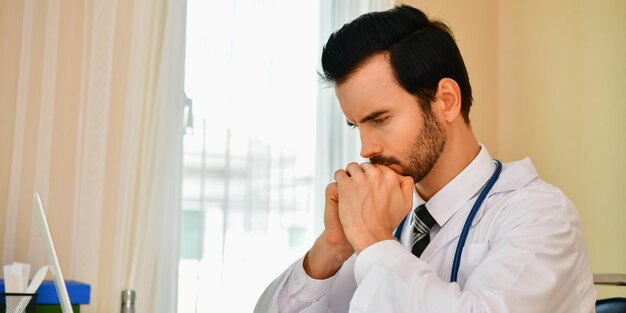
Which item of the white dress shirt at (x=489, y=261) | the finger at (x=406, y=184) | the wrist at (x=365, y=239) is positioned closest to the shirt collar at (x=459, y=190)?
the white dress shirt at (x=489, y=261)

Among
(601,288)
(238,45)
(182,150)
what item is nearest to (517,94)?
(601,288)

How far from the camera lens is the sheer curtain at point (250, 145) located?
2.82 m

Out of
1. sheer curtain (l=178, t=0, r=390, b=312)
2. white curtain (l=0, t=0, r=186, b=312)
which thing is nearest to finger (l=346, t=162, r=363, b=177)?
white curtain (l=0, t=0, r=186, b=312)

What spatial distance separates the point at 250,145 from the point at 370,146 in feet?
4.65

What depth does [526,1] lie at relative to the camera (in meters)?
3.61

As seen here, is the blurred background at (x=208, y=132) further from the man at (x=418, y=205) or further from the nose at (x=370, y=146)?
the nose at (x=370, y=146)

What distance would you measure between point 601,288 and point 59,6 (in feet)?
7.68

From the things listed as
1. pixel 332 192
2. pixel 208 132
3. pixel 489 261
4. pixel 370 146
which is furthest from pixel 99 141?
pixel 489 261

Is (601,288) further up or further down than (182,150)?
further down

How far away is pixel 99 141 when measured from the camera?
2.57 m

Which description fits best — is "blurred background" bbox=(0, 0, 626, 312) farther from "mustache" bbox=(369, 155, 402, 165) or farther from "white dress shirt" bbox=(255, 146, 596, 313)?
"mustache" bbox=(369, 155, 402, 165)

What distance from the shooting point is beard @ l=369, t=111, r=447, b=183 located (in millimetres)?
1562

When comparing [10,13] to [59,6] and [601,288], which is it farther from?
[601,288]

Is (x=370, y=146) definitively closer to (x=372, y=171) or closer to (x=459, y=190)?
(x=372, y=171)
